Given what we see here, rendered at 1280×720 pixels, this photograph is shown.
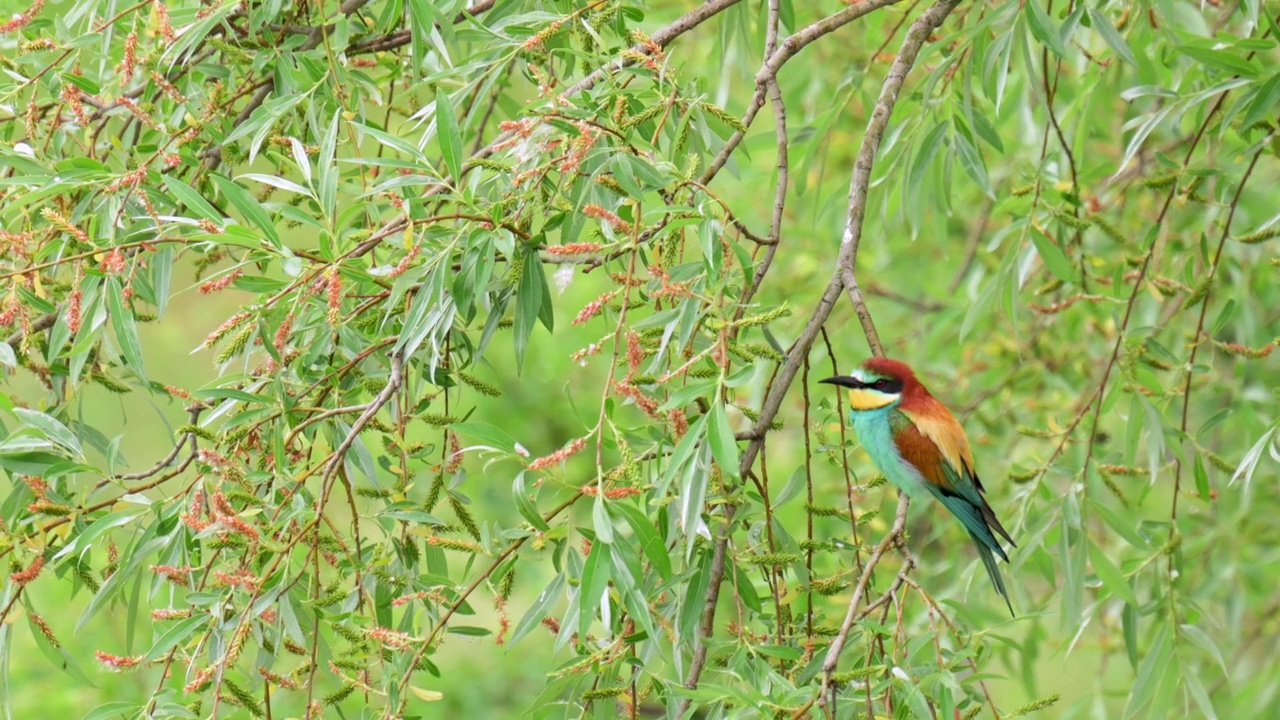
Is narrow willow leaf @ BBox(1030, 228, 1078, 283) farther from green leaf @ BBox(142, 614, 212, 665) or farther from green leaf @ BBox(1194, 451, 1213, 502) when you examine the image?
green leaf @ BBox(142, 614, 212, 665)

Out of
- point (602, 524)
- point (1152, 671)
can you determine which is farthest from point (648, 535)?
point (1152, 671)

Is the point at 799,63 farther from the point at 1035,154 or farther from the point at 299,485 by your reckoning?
the point at 299,485

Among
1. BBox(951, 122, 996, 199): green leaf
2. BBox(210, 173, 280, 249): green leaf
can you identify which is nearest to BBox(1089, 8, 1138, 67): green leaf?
BBox(951, 122, 996, 199): green leaf

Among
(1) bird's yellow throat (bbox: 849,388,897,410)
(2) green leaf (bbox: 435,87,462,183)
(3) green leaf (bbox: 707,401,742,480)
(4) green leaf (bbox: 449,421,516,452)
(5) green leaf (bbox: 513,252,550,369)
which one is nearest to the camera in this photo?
(3) green leaf (bbox: 707,401,742,480)

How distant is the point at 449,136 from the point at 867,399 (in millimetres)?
1279

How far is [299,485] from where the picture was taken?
5.73ft

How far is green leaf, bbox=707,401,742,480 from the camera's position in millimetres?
1512

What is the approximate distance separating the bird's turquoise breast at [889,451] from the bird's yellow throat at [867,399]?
1cm

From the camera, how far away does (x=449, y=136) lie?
175 centimetres

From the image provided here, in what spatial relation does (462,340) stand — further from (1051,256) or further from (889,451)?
(1051,256)

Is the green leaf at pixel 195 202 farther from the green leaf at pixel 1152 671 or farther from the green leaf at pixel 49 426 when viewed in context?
the green leaf at pixel 1152 671

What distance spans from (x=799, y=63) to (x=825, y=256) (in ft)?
2.55

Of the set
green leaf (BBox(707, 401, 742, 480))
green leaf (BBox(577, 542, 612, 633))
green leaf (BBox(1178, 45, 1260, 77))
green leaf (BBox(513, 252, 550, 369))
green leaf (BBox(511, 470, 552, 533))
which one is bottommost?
green leaf (BBox(577, 542, 612, 633))

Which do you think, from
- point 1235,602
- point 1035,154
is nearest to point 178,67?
point 1035,154
